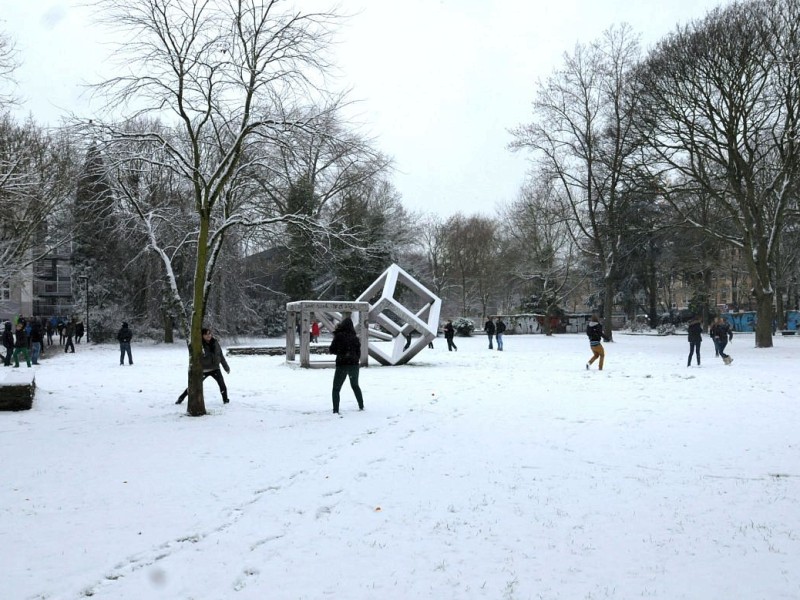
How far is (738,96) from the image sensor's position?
2494cm

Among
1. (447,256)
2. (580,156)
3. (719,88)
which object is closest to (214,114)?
(719,88)

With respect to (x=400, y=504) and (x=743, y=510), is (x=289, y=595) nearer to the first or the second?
(x=400, y=504)

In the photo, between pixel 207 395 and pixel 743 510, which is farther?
pixel 207 395

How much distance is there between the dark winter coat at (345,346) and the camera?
11.1 metres

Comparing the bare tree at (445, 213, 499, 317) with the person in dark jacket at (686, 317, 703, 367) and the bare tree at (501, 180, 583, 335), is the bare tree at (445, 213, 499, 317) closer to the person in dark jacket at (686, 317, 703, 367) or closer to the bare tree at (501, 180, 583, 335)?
the bare tree at (501, 180, 583, 335)

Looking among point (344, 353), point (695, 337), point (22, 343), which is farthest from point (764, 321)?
point (22, 343)

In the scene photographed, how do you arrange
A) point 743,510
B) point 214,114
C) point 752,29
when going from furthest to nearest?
1. point 752,29
2. point 214,114
3. point 743,510

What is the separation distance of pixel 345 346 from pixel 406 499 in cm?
504

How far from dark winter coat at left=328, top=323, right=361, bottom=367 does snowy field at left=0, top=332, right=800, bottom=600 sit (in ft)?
3.01

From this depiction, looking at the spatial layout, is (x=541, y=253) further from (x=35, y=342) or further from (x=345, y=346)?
(x=345, y=346)

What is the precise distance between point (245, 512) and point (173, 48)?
7.90m

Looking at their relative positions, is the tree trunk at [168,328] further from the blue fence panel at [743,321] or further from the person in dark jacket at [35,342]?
the blue fence panel at [743,321]

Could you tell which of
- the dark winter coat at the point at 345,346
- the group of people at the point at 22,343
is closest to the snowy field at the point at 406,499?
the dark winter coat at the point at 345,346

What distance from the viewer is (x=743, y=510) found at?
5840mm
